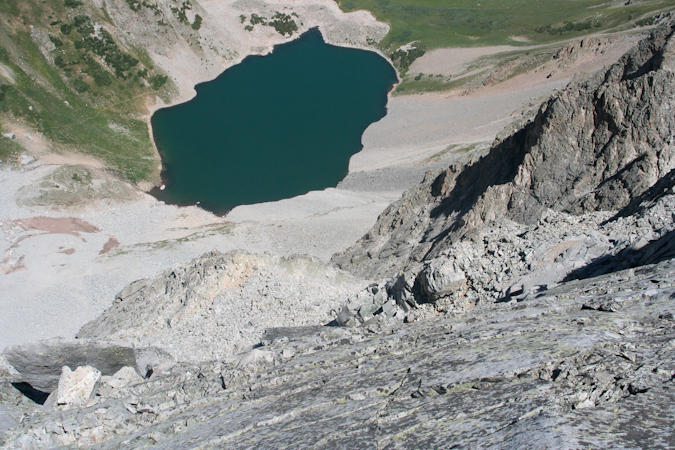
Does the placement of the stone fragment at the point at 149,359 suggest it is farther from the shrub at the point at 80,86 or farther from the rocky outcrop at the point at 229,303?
the shrub at the point at 80,86

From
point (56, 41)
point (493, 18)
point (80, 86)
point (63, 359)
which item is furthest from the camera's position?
point (493, 18)

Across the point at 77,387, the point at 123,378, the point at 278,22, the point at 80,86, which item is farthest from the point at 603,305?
the point at 278,22

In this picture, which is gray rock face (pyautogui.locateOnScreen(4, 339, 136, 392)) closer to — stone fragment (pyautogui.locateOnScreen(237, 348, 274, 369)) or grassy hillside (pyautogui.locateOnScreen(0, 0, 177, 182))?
stone fragment (pyautogui.locateOnScreen(237, 348, 274, 369))

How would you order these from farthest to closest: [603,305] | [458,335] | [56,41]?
[56,41], [458,335], [603,305]

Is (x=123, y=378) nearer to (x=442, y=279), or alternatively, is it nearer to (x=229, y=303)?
(x=229, y=303)

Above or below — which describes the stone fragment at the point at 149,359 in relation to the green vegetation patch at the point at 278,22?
below

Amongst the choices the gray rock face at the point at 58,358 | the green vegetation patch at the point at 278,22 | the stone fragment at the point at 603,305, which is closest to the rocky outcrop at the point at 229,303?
the gray rock face at the point at 58,358
